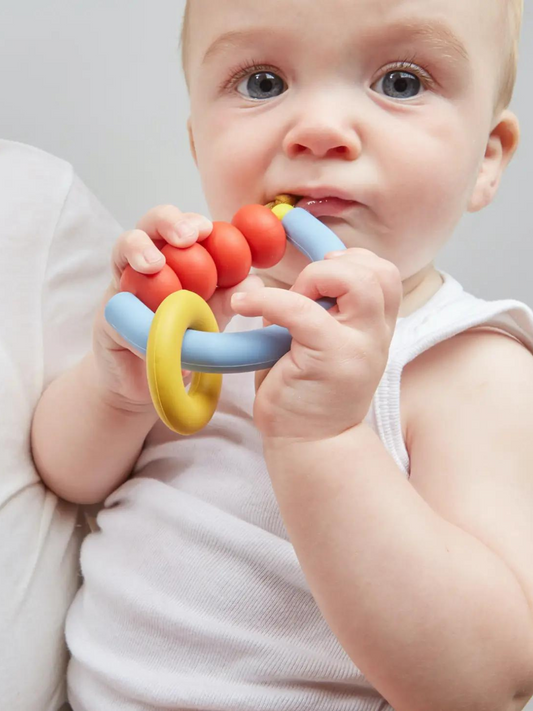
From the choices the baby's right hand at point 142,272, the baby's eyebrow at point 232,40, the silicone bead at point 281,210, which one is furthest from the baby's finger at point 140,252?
the baby's eyebrow at point 232,40

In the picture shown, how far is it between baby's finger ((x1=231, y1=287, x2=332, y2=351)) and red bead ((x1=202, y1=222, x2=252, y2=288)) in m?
0.06

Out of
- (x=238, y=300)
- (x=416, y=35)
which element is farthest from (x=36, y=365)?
(x=416, y=35)

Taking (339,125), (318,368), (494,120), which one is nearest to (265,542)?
(318,368)

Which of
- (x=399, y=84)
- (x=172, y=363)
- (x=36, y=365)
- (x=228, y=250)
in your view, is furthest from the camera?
(x=36, y=365)

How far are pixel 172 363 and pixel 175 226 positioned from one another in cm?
15

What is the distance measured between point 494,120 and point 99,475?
51 cm

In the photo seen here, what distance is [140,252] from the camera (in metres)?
0.48

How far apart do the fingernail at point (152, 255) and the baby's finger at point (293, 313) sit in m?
0.07

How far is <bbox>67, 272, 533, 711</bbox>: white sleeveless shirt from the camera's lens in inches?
23.1

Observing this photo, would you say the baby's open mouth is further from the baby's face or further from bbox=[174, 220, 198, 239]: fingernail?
bbox=[174, 220, 198, 239]: fingernail

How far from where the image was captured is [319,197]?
0.58 metres

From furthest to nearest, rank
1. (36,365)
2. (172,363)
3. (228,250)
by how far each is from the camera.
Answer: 1. (36,365)
2. (228,250)
3. (172,363)

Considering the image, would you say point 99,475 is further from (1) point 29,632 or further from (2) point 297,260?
(2) point 297,260

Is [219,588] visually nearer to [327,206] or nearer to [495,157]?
[327,206]
